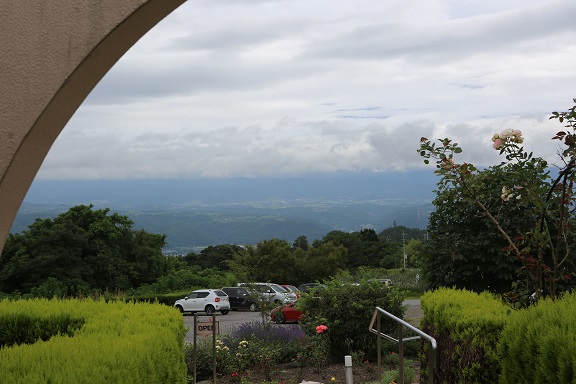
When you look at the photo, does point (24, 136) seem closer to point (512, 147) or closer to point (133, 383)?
point (133, 383)

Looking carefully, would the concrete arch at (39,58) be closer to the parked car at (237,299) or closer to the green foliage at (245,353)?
the green foliage at (245,353)

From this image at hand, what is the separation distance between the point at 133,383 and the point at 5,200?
1.78m

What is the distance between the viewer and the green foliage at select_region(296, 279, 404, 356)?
1239 cm

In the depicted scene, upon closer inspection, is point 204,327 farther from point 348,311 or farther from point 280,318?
point 280,318

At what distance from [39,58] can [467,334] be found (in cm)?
534

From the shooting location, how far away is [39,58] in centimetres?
331

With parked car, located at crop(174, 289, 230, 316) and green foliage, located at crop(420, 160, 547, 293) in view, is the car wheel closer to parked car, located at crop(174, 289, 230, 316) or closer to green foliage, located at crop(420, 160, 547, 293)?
parked car, located at crop(174, 289, 230, 316)

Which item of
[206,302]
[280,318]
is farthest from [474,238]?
[206,302]

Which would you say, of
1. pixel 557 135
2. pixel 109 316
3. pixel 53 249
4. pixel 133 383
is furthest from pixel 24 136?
pixel 53 249

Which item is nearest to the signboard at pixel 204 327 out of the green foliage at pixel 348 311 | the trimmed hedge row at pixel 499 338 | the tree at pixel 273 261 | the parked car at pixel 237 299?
the green foliage at pixel 348 311

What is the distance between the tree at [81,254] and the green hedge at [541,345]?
26.8 metres

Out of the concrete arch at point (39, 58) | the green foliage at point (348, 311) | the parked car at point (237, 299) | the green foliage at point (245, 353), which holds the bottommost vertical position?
the parked car at point (237, 299)

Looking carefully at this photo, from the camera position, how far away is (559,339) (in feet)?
16.1

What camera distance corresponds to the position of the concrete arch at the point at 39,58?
3299 millimetres
